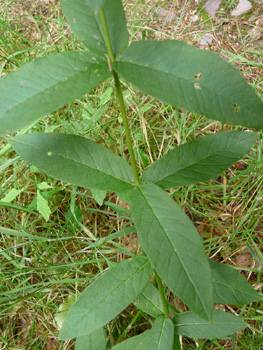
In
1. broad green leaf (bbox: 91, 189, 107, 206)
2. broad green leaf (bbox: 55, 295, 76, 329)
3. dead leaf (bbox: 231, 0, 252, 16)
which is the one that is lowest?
broad green leaf (bbox: 55, 295, 76, 329)

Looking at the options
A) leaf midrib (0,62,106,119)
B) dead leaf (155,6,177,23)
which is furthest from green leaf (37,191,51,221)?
dead leaf (155,6,177,23)

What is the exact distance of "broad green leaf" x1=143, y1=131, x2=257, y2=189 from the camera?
121cm

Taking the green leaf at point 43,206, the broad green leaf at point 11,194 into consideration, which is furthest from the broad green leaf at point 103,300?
the broad green leaf at point 11,194

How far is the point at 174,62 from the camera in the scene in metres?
0.88

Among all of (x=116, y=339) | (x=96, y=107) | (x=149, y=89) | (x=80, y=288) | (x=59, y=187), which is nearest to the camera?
(x=149, y=89)

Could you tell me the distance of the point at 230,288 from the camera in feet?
4.37

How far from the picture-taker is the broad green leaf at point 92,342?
4.72 feet

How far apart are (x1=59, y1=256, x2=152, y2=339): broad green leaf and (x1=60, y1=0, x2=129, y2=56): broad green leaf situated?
29.2 inches

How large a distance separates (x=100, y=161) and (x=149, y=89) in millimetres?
380

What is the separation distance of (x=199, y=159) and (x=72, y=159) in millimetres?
453

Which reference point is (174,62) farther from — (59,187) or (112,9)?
(59,187)

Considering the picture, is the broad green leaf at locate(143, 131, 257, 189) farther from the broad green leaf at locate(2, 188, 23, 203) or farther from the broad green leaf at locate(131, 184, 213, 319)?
the broad green leaf at locate(2, 188, 23, 203)

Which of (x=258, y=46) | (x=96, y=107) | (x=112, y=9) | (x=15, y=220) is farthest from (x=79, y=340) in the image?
(x=258, y=46)

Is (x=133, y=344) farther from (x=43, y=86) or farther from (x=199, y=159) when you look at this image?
(x=43, y=86)
